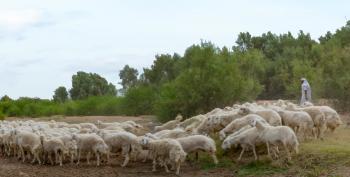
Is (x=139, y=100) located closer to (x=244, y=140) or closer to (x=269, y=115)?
(x=269, y=115)

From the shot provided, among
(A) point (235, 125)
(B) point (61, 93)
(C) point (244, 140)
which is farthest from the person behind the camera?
(B) point (61, 93)

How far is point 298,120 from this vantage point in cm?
1820

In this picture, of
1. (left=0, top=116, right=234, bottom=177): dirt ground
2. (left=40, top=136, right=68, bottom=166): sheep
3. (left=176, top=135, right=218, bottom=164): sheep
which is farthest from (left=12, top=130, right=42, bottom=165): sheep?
(left=176, top=135, right=218, bottom=164): sheep

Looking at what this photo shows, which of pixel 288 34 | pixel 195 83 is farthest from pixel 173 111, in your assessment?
pixel 288 34

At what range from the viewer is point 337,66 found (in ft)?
120

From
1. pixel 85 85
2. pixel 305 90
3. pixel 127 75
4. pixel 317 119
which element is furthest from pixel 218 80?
pixel 127 75

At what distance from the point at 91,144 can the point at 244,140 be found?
4334 millimetres

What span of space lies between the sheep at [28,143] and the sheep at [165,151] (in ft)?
11.0

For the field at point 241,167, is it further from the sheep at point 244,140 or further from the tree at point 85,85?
the tree at point 85,85

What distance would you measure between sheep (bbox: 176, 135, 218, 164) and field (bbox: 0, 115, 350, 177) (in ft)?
1.36

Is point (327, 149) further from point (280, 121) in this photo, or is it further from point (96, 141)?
point (96, 141)

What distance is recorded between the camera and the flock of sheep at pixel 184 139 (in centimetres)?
1620

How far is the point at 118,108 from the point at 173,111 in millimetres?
14536

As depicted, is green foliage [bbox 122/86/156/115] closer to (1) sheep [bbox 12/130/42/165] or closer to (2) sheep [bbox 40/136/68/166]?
(1) sheep [bbox 12/130/42/165]
